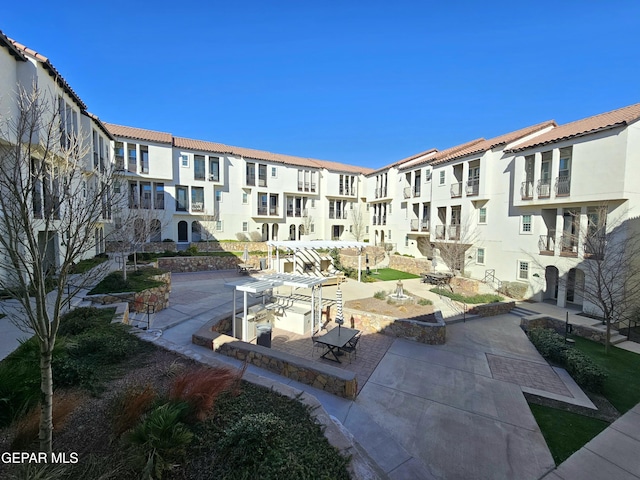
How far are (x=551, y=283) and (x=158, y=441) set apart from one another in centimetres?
2363

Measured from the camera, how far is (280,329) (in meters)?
12.2

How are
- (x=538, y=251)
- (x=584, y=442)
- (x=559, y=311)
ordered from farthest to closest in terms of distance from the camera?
(x=538, y=251) → (x=559, y=311) → (x=584, y=442)

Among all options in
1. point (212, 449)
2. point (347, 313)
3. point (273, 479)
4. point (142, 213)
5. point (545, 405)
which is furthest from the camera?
point (142, 213)

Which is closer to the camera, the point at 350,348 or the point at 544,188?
the point at 350,348

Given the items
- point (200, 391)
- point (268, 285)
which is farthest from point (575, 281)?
point (200, 391)

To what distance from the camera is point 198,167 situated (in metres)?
32.2

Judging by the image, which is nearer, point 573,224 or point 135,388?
point 135,388

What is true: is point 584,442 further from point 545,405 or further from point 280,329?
point 280,329

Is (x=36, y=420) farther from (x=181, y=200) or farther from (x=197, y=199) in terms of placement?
(x=197, y=199)

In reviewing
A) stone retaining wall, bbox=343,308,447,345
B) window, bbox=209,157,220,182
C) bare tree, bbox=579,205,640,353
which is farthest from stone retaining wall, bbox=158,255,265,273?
bare tree, bbox=579,205,640,353

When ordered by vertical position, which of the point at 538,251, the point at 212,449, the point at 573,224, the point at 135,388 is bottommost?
the point at 212,449

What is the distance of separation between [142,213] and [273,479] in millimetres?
23644

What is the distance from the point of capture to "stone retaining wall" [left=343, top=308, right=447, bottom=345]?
11453 mm

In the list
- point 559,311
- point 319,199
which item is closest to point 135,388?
point 559,311
